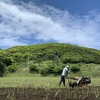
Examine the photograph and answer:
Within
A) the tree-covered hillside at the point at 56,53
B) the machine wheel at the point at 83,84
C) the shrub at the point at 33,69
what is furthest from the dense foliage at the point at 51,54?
the machine wheel at the point at 83,84

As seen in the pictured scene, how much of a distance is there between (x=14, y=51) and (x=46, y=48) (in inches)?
308

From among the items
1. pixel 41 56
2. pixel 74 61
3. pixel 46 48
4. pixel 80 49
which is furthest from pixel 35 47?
pixel 74 61

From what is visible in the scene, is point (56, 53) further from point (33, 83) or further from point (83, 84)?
point (83, 84)

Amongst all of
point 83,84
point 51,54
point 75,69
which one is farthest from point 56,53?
point 83,84

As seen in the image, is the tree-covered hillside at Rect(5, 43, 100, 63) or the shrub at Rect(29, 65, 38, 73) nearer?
the shrub at Rect(29, 65, 38, 73)

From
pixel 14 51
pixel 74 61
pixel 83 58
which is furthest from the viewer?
pixel 14 51

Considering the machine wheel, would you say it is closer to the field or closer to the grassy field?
the field

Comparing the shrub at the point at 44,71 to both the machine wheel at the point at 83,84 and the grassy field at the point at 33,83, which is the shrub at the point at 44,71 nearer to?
the grassy field at the point at 33,83

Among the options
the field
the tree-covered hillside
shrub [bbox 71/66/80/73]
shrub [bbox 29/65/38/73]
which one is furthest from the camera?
the tree-covered hillside

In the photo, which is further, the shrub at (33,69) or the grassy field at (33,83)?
the shrub at (33,69)

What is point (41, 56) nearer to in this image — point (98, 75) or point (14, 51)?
point (14, 51)

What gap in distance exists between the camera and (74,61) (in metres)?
44.6

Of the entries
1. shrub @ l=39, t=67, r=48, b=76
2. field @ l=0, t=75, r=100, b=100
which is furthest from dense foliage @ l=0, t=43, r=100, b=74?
field @ l=0, t=75, r=100, b=100

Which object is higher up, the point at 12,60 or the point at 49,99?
the point at 12,60
